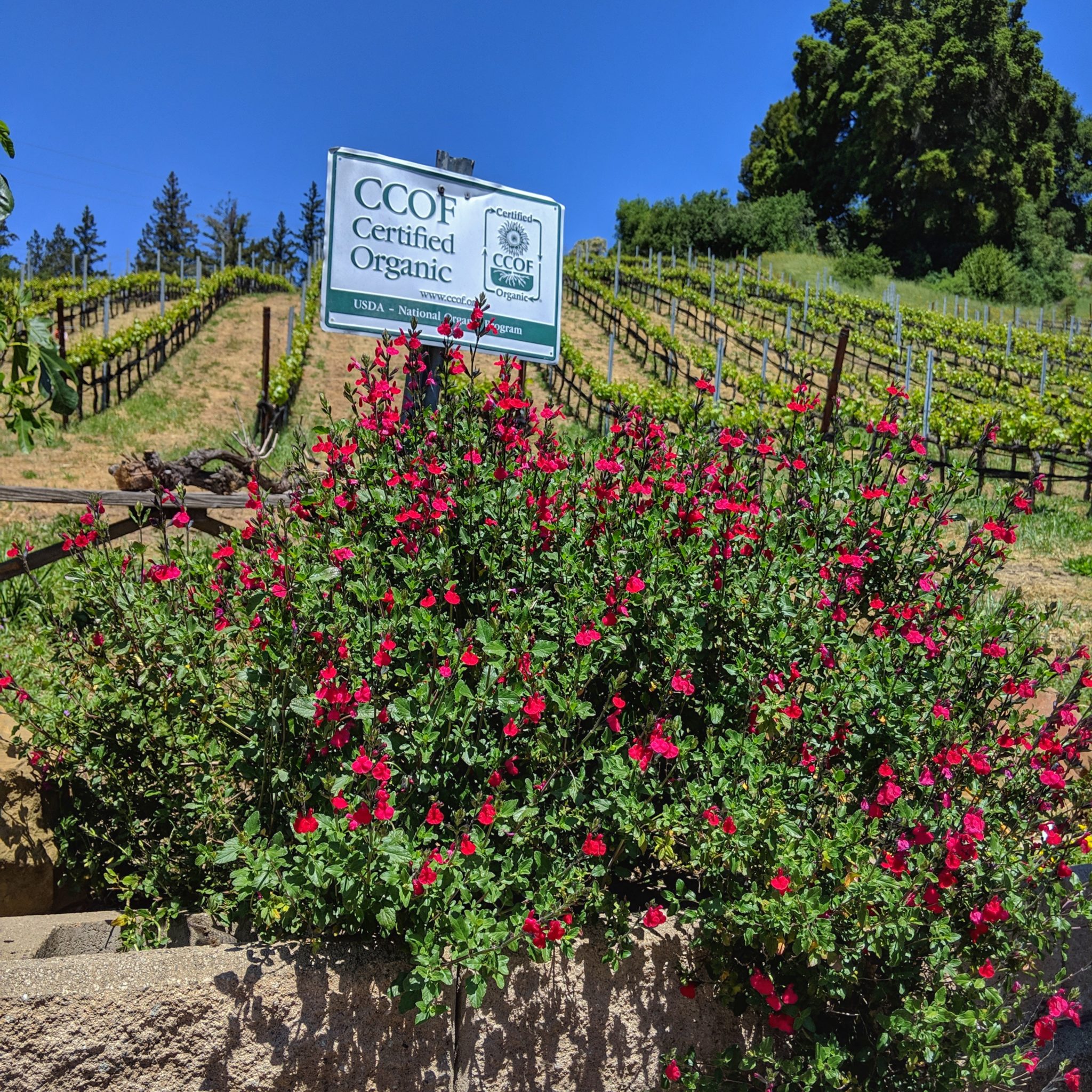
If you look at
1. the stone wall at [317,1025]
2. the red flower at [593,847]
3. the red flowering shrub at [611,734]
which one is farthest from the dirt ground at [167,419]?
the red flower at [593,847]

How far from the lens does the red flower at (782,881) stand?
1.80m

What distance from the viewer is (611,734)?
2084mm

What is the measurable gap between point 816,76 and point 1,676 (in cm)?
→ 5952

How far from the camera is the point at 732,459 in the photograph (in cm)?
266

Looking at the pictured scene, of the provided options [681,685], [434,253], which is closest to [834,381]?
[434,253]

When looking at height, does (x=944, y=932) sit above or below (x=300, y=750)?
below

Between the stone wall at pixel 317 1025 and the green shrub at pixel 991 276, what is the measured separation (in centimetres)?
4901

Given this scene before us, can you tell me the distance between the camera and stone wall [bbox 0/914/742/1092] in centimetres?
180

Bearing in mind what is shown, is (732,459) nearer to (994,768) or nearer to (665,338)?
(994,768)

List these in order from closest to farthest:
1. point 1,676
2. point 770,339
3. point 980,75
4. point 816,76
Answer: point 1,676
point 770,339
point 980,75
point 816,76

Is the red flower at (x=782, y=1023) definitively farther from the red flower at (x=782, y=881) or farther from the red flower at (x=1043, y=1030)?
the red flower at (x=1043, y=1030)

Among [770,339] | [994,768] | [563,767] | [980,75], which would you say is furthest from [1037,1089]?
[980,75]

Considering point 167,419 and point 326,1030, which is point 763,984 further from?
point 167,419

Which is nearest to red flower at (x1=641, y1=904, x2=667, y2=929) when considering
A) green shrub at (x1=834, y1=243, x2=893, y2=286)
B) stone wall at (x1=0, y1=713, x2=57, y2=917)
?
stone wall at (x1=0, y1=713, x2=57, y2=917)
